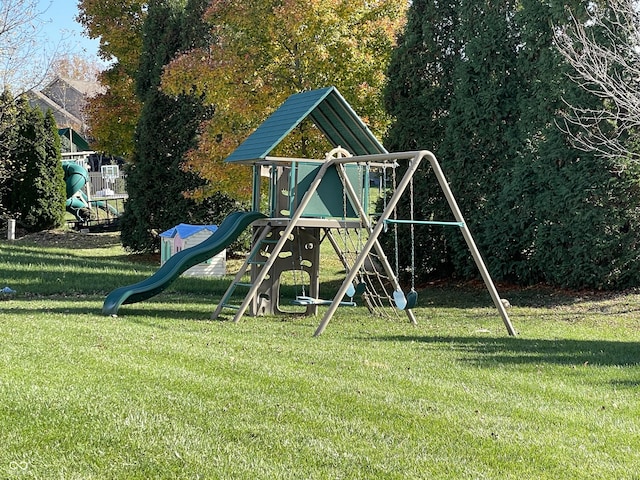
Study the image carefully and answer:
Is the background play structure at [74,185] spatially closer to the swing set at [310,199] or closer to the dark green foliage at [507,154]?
the dark green foliage at [507,154]

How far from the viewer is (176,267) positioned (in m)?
11.7

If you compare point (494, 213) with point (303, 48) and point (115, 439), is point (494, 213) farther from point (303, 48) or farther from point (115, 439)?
point (115, 439)

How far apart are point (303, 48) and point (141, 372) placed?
10039mm

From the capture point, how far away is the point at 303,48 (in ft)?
51.9

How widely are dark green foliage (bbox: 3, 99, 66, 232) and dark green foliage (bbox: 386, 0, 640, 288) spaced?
47.5 ft

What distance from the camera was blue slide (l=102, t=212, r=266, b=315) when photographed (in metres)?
11.2

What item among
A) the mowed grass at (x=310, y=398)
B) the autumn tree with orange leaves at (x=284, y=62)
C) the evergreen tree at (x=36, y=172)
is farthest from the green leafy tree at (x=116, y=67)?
the mowed grass at (x=310, y=398)

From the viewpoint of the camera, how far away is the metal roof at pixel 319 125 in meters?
11.7

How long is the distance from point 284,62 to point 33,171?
14.1 meters

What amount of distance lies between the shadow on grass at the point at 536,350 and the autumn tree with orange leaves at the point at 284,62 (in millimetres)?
7316

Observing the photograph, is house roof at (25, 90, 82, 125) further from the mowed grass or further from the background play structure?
the mowed grass

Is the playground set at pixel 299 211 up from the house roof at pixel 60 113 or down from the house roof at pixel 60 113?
down

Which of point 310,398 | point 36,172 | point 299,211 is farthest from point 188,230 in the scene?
point 310,398

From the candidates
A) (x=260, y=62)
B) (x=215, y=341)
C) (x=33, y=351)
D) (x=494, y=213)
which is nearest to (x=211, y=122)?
(x=260, y=62)
